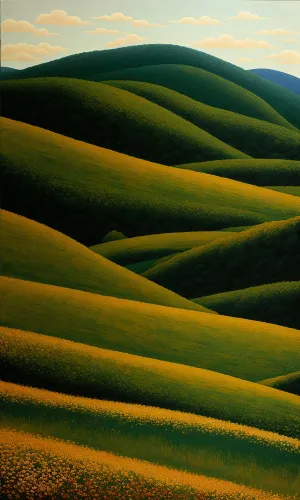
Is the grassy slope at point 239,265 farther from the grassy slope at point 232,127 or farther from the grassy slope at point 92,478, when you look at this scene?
the grassy slope at point 232,127

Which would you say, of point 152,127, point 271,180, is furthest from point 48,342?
point 152,127

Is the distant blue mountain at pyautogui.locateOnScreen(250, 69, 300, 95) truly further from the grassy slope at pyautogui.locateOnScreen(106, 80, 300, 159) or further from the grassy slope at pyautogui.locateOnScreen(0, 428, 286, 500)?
the grassy slope at pyautogui.locateOnScreen(0, 428, 286, 500)

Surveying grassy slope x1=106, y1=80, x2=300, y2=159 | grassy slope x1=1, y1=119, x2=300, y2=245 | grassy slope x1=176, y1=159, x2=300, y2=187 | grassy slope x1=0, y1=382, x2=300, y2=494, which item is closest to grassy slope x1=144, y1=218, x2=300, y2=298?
grassy slope x1=1, y1=119, x2=300, y2=245

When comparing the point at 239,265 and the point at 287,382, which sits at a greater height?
the point at 239,265

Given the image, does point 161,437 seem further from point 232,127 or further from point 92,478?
point 232,127

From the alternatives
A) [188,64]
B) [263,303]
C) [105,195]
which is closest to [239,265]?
[263,303]
